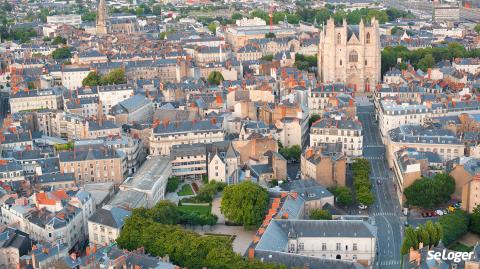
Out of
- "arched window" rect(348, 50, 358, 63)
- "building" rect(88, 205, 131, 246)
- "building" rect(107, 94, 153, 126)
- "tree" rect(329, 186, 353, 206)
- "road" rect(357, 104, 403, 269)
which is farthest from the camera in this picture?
"arched window" rect(348, 50, 358, 63)

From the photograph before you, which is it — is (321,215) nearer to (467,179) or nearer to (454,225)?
(454,225)

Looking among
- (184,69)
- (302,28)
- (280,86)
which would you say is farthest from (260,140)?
(302,28)

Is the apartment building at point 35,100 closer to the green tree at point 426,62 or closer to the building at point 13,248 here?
the building at point 13,248

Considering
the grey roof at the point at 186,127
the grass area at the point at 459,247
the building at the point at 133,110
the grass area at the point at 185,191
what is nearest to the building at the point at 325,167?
the grass area at the point at 185,191

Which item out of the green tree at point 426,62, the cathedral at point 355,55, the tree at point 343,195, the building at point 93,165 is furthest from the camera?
the green tree at point 426,62

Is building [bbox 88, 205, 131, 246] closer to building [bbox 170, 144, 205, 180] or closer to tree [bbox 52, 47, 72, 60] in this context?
building [bbox 170, 144, 205, 180]

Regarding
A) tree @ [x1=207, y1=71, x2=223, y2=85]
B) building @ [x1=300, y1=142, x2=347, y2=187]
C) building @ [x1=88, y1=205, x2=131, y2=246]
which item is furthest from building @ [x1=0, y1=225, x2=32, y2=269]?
tree @ [x1=207, y1=71, x2=223, y2=85]
